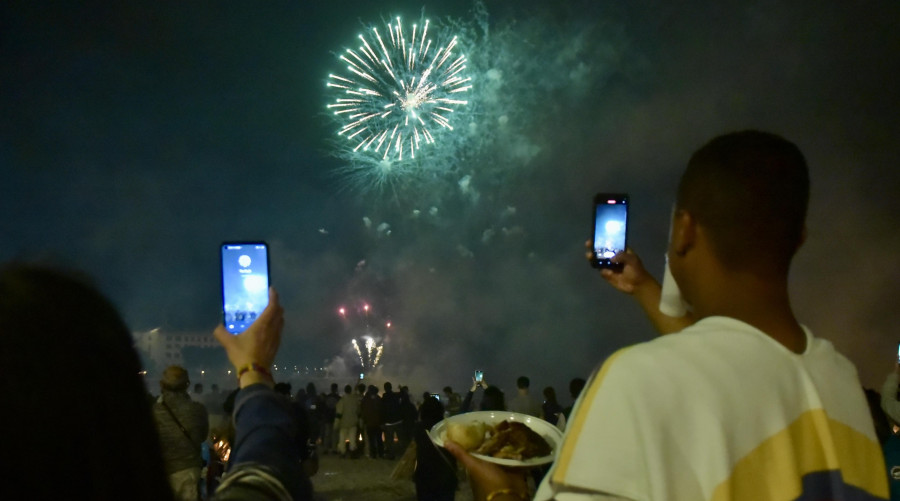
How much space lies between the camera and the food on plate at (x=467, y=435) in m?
2.56

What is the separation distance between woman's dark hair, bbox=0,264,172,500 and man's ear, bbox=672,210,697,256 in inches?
53.7

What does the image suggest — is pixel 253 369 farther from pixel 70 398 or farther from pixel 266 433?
pixel 70 398

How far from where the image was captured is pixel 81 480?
3.25 ft

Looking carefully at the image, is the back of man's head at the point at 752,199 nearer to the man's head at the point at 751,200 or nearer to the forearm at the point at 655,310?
the man's head at the point at 751,200

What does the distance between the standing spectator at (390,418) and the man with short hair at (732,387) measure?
14161mm

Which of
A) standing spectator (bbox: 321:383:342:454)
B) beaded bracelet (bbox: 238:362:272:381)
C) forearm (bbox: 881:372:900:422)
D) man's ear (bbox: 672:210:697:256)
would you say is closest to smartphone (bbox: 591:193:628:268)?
man's ear (bbox: 672:210:697:256)

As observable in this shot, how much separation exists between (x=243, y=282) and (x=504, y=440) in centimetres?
140

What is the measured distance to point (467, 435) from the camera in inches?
103

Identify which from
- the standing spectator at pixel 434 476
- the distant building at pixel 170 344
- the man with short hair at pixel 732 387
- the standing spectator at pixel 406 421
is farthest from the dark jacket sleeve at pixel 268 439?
the distant building at pixel 170 344

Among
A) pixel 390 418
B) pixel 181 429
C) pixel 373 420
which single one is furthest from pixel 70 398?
pixel 390 418

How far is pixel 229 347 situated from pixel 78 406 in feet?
2.95

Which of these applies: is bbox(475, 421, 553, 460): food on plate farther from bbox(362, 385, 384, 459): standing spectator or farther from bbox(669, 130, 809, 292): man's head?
bbox(362, 385, 384, 459): standing spectator

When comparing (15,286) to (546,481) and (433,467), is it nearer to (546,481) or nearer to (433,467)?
(546,481)

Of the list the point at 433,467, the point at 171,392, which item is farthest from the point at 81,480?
the point at 433,467
